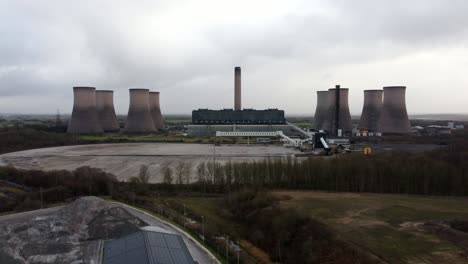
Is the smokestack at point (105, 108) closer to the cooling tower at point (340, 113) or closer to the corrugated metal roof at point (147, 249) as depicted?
the cooling tower at point (340, 113)

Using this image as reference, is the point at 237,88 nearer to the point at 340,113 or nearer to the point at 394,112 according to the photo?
the point at 340,113

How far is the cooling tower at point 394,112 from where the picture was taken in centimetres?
3872

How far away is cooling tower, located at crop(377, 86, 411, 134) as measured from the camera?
38719mm

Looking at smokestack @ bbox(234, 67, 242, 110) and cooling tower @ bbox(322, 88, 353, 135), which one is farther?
smokestack @ bbox(234, 67, 242, 110)

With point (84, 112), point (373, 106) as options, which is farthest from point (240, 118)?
point (84, 112)

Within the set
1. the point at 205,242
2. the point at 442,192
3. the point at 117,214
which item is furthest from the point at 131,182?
the point at 442,192

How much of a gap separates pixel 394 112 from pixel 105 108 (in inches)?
1371

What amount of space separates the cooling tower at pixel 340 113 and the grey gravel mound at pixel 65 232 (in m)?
36.0

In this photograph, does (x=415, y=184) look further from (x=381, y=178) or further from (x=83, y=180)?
(x=83, y=180)

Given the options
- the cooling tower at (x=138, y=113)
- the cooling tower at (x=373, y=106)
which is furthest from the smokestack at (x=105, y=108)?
the cooling tower at (x=373, y=106)

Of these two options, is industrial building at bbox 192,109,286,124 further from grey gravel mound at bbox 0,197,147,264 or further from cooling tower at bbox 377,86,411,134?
grey gravel mound at bbox 0,197,147,264

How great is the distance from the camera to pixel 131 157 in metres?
25.9

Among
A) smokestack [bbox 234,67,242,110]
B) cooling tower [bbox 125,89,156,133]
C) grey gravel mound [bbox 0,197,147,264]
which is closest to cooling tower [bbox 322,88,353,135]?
smokestack [bbox 234,67,242,110]

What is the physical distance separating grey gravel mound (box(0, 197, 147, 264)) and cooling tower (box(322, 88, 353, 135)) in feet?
118
